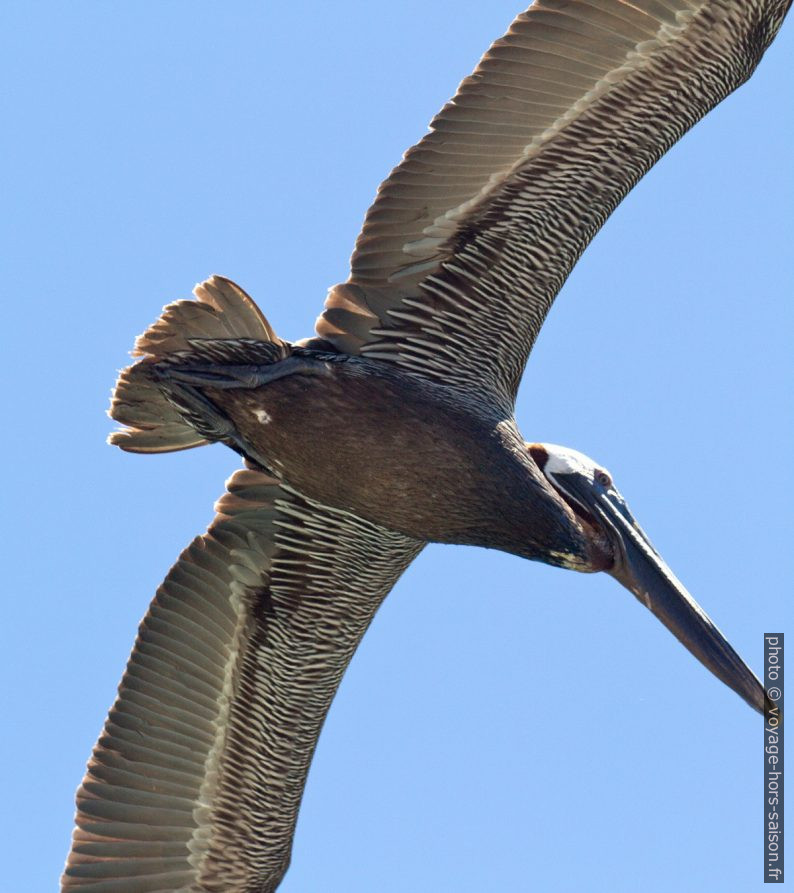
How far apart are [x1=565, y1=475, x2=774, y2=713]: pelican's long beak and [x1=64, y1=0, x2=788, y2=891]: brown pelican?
12 millimetres

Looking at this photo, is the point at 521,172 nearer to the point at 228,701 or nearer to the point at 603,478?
the point at 603,478

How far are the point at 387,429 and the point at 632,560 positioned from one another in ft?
4.81

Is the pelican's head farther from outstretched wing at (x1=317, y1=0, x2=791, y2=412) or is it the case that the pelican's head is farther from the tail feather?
the tail feather

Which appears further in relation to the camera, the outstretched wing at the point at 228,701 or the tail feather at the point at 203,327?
the outstretched wing at the point at 228,701

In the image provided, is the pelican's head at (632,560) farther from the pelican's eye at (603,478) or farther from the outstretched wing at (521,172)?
the outstretched wing at (521,172)

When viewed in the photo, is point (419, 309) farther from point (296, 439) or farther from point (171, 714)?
point (171, 714)

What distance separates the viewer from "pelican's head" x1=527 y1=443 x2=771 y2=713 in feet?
28.9

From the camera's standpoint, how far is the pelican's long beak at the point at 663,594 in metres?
8.77

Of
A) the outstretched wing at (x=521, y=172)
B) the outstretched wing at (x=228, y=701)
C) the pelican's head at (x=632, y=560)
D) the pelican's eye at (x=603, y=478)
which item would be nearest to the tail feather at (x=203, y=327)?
the outstretched wing at (x=521, y=172)

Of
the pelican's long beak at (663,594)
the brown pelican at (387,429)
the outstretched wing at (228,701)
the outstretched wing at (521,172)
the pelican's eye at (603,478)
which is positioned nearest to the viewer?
the pelican's long beak at (663,594)

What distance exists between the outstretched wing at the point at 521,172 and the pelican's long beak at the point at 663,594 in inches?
32.4

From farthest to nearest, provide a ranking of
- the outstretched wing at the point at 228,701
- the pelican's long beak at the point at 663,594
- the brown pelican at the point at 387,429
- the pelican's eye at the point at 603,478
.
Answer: the outstretched wing at the point at 228,701, the pelican's eye at the point at 603,478, the brown pelican at the point at 387,429, the pelican's long beak at the point at 663,594

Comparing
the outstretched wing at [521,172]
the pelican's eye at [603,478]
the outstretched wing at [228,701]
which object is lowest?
the outstretched wing at [228,701]

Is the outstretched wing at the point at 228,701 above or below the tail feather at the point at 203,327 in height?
below
